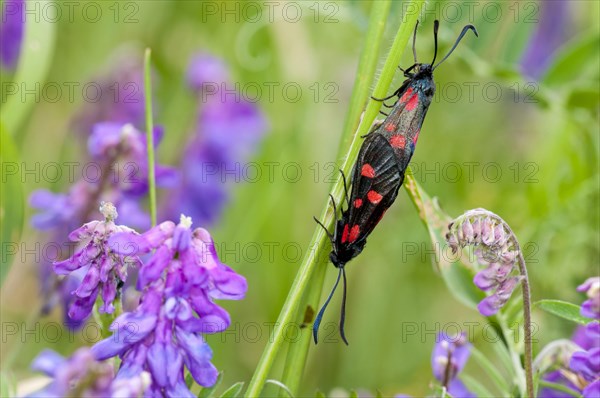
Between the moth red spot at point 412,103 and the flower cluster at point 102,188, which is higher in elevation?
the moth red spot at point 412,103

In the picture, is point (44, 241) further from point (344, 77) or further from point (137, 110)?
point (344, 77)

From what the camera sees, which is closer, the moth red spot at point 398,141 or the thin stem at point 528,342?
the thin stem at point 528,342

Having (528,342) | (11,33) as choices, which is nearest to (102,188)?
(528,342)

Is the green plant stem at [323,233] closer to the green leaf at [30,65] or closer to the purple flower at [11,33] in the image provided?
the green leaf at [30,65]

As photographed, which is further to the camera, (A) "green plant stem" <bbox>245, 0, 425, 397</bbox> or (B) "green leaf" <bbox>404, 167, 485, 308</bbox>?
(B) "green leaf" <bbox>404, 167, 485, 308</bbox>

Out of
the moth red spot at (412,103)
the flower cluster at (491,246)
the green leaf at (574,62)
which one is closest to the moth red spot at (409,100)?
the moth red spot at (412,103)

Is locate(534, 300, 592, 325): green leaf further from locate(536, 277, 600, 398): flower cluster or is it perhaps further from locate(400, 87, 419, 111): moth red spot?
locate(400, 87, 419, 111): moth red spot

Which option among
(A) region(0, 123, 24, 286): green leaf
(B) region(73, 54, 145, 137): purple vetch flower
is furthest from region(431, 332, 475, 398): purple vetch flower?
(B) region(73, 54, 145, 137): purple vetch flower
